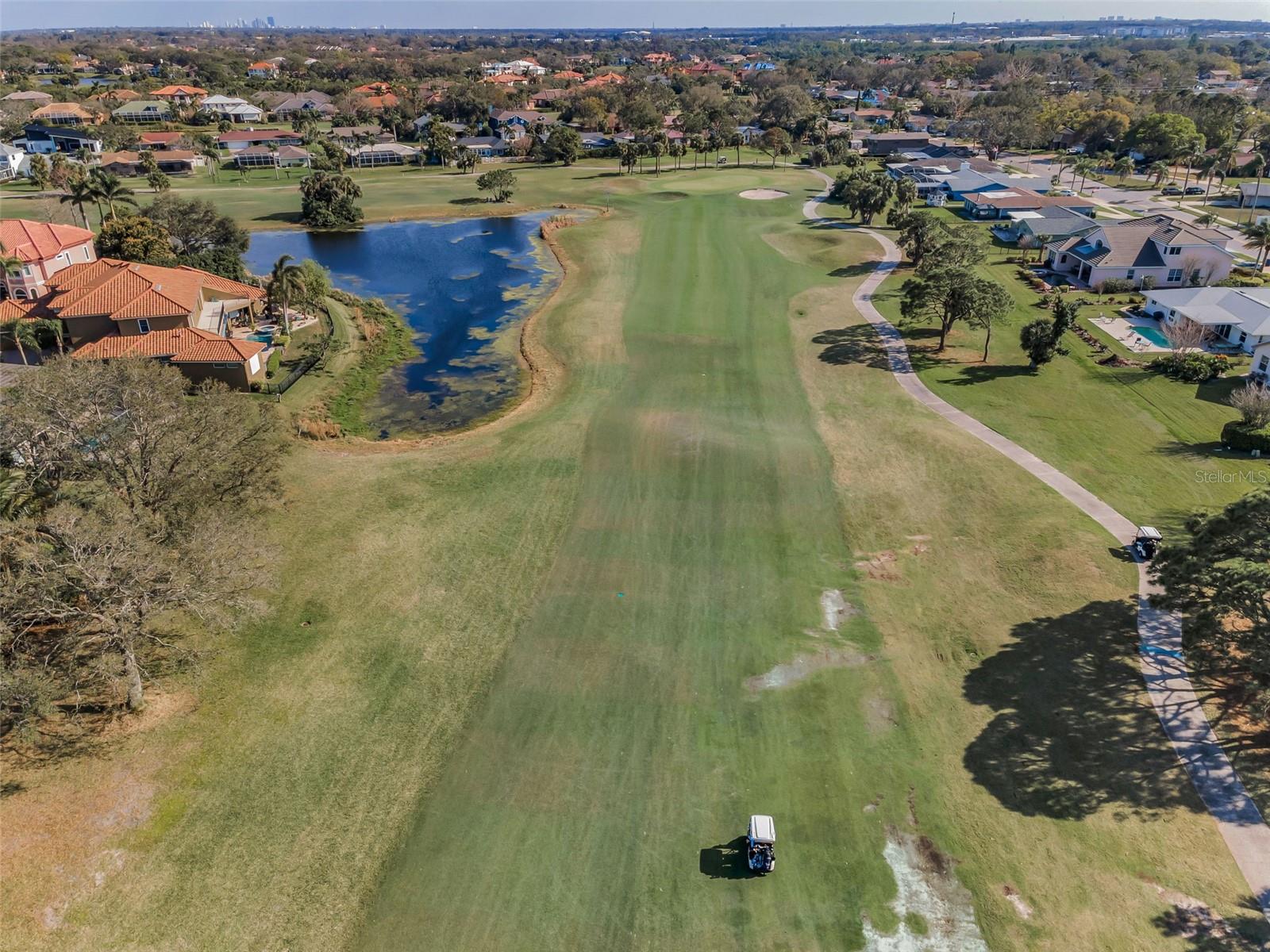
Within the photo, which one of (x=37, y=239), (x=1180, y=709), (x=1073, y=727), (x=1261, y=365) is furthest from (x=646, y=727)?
(x=37, y=239)

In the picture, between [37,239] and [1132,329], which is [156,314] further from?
[1132,329]

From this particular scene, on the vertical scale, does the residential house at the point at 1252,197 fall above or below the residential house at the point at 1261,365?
above

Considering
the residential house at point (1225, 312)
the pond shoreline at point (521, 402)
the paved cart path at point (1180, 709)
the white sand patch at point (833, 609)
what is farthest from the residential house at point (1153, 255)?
the white sand patch at point (833, 609)

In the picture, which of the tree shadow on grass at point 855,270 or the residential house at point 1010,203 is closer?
the tree shadow on grass at point 855,270

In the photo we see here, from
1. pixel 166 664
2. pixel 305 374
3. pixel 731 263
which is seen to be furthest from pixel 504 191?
pixel 166 664

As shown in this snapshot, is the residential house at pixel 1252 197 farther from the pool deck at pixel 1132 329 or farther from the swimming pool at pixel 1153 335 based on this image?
the swimming pool at pixel 1153 335

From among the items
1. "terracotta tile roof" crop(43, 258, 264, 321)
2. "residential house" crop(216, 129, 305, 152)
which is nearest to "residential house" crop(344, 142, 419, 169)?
"residential house" crop(216, 129, 305, 152)

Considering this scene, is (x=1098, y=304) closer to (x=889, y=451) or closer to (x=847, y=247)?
(x=847, y=247)
